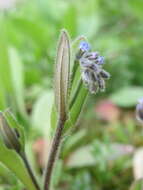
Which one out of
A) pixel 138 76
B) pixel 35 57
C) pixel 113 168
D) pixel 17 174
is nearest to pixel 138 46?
pixel 138 76

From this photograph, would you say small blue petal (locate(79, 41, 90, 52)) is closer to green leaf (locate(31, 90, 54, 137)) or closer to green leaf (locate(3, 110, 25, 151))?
green leaf (locate(3, 110, 25, 151))

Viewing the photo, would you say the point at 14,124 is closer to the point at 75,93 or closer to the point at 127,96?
the point at 75,93

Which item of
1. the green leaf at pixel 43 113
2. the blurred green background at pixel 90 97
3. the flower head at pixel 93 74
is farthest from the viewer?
the green leaf at pixel 43 113

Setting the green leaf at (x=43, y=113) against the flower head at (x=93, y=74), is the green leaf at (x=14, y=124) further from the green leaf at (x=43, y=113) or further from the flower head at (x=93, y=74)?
the green leaf at (x=43, y=113)

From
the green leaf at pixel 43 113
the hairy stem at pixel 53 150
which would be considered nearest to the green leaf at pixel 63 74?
the hairy stem at pixel 53 150

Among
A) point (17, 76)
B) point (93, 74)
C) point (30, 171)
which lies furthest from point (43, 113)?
point (93, 74)

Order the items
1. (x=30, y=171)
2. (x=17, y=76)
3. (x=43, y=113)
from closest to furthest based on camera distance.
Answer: (x=30, y=171), (x=43, y=113), (x=17, y=76)
